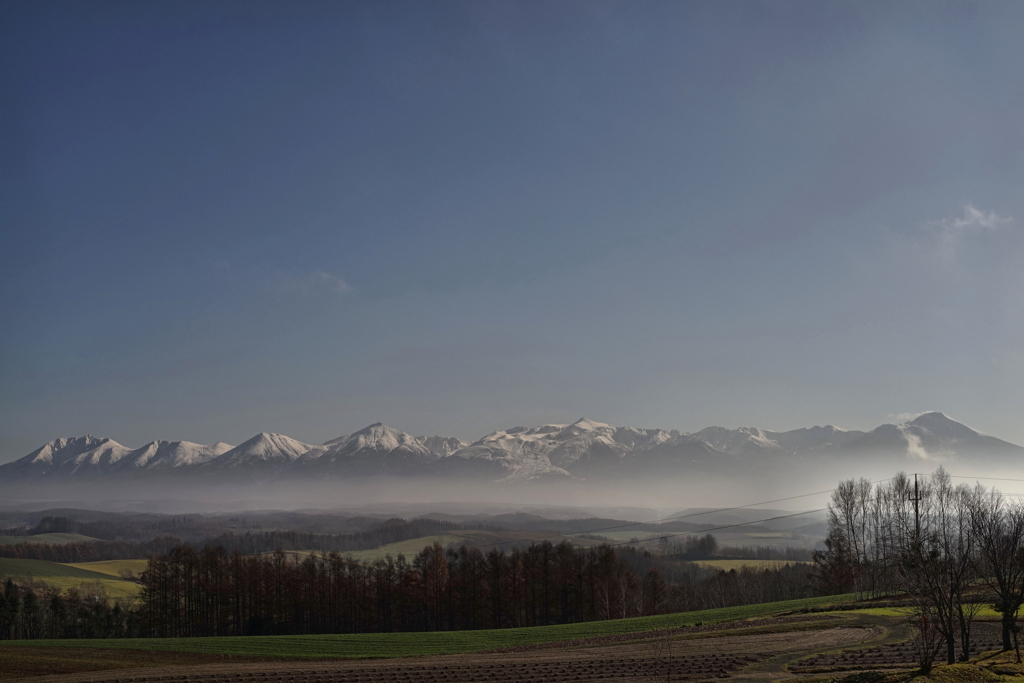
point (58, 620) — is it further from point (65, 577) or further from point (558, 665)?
point (65, 577)

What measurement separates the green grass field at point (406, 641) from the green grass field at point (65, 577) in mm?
131558

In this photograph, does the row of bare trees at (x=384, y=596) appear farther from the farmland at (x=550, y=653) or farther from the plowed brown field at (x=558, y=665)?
the plowed brown field at (x=558, y=665)

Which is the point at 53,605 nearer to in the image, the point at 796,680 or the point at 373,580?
the point at 373,580

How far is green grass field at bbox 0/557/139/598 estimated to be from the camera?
172925mm

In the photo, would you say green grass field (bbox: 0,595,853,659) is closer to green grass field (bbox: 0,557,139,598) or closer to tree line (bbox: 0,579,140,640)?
tree line (bbox: 0,579,140,640)

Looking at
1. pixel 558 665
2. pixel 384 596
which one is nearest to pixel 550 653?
pixel 558 665

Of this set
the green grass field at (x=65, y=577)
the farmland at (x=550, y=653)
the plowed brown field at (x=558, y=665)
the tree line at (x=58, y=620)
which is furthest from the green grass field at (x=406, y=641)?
the green grass field at (x=65, y=577)

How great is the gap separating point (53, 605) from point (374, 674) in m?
90.0

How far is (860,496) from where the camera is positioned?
101 meters

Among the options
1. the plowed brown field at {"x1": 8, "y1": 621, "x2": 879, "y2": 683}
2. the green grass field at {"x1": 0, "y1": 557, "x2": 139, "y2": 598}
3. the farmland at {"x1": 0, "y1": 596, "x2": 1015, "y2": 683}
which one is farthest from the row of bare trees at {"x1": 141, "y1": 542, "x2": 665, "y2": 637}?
the green grass field at {"x1": 0, "y1": 557, "x2": 139, "y2": 598}

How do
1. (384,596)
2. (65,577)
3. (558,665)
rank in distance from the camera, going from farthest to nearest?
(65,577) < (384,596) < (558,665)

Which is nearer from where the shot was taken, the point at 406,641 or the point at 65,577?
the point at 406,641

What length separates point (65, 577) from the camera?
186 meters

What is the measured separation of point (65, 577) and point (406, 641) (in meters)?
178
